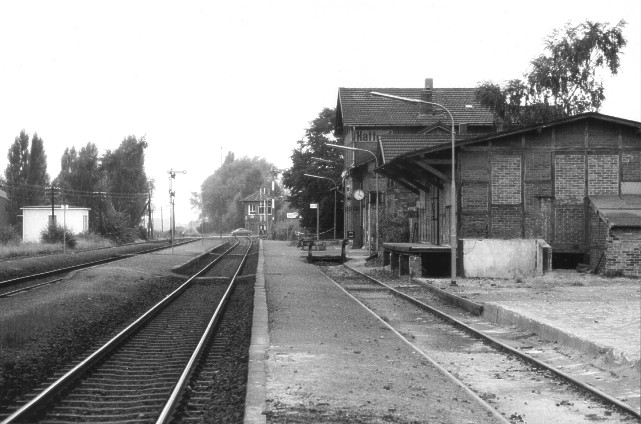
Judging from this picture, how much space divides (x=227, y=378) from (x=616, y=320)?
7.43m

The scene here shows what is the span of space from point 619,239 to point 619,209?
4.41 feet

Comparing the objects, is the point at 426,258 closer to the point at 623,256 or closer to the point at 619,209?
the point at 619,209

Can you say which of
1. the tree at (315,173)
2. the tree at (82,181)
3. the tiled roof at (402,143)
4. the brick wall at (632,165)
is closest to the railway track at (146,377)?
the brick wall at (632,165)

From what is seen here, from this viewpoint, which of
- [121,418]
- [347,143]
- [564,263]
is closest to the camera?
[121,418]

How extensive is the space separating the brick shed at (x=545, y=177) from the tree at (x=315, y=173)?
43706mm

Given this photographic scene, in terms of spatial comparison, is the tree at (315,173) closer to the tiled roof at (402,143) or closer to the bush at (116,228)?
the bush at (116,228)

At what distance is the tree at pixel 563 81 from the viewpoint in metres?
50.4

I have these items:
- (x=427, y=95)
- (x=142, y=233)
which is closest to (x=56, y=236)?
(x=427, y=95)

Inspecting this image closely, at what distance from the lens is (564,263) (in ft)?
91.1

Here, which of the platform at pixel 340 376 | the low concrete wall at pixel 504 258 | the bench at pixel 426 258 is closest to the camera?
the platform at pixel 340 376

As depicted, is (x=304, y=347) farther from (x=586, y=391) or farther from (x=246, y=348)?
(x=586, y=391)

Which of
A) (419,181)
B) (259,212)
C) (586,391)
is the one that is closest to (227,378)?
(586,391)

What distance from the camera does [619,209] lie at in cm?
2548

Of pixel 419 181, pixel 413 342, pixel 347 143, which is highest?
pixel 347 143
